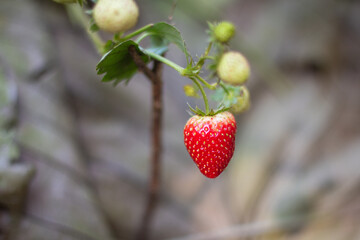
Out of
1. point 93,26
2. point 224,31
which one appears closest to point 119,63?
point 93,26

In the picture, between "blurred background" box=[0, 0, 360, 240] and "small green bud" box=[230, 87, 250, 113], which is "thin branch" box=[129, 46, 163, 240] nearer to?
"blurred background" box=[0, 0, 360, 240]

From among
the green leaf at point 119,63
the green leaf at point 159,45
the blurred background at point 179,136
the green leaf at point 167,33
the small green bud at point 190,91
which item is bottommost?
the blurred background at point 179,136

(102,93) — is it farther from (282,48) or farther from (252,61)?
(282,48)

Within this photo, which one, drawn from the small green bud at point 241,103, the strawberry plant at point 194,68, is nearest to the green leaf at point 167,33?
the strawberry plant at point 194,68

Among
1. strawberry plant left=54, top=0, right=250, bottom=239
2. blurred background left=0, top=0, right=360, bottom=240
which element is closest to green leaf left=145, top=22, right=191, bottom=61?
strawberry plant left=54, top=0, right=250, bottom=239

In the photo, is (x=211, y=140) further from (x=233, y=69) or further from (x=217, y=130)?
(x=233, y=69)

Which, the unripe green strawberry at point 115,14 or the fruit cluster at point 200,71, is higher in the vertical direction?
the unripe green strawberry at point 115,14

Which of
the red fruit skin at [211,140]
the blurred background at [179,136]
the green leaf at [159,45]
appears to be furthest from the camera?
the blurred background at [179,136]

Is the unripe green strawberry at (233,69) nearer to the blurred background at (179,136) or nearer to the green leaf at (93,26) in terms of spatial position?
the green leaf at (93,26)
